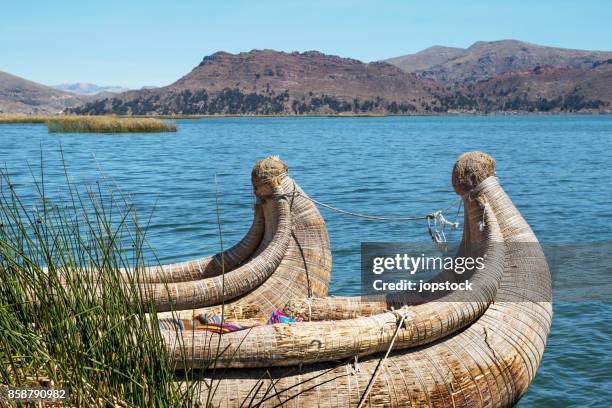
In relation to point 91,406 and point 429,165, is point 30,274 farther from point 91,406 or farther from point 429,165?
point 429,165

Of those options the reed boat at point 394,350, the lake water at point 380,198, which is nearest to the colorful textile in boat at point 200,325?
the reed boat at point 394,350

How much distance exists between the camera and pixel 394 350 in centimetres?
420

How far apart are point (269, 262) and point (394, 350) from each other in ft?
6.77

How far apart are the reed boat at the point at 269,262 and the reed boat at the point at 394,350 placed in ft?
2.42

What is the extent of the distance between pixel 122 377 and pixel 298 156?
32986 millimetres

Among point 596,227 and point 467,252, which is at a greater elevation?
point 467,252

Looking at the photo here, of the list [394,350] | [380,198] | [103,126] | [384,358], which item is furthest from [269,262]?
[103,126]

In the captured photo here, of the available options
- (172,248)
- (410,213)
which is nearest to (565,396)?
(172,248)

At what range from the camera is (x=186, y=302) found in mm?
5598

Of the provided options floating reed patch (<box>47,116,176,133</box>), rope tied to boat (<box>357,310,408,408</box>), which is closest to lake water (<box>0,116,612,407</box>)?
rope tied to boat (<box>357,310,408,408</box>)

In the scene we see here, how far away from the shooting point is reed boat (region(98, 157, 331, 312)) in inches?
231

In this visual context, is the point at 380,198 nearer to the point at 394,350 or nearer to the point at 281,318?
the point at 281,318

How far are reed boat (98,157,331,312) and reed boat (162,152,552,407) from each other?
738 mm

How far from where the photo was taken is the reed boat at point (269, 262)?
5.87 meters
